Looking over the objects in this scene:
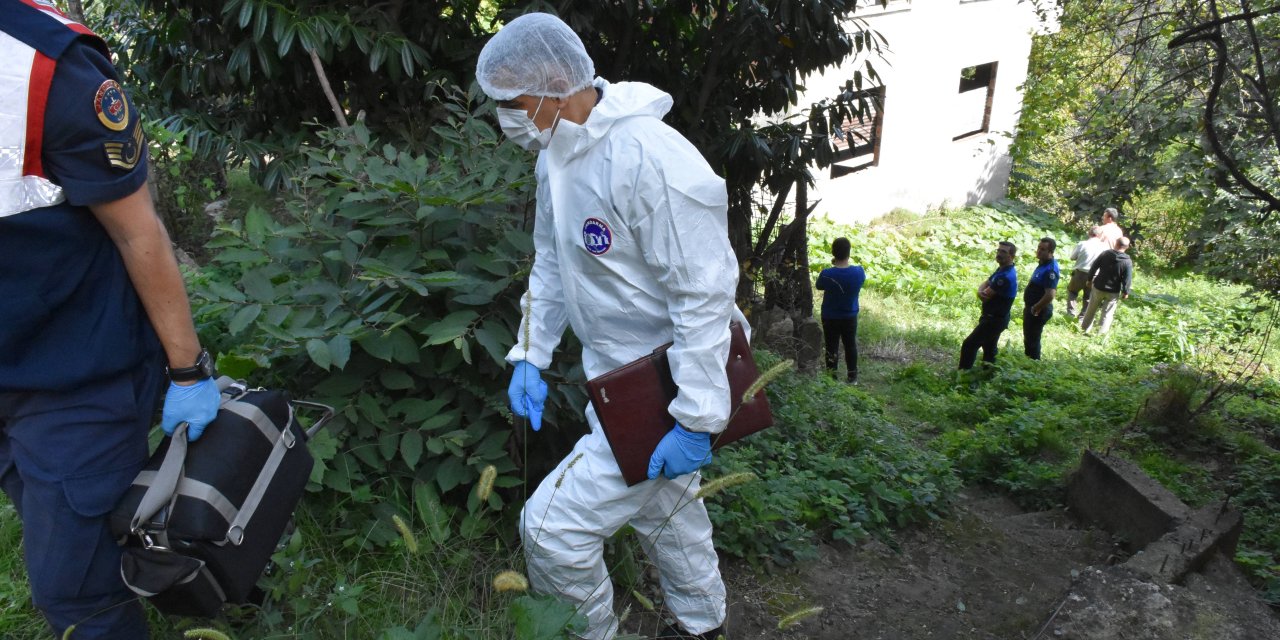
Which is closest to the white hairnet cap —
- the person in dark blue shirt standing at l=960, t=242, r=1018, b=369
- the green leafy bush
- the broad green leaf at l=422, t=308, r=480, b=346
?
the green leafy bush

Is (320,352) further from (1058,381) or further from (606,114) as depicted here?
(1058,381)

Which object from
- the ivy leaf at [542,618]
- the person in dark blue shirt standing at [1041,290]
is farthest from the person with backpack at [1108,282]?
the ivy leaf at [542,618]

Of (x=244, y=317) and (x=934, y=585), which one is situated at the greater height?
(x=244, y=317)

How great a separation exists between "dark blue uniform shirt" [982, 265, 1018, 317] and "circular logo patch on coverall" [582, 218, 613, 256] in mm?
6854

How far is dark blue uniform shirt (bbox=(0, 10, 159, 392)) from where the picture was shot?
1.72 m

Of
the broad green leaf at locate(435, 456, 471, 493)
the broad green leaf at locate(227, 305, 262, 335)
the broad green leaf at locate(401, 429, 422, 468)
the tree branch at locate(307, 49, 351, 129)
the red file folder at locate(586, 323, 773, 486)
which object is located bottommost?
the broad green leaf at locate(435, 456, 471, 493)

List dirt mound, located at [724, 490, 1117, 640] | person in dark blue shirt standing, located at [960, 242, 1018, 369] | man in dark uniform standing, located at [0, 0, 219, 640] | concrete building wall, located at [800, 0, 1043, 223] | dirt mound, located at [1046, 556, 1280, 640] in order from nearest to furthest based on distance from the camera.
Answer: man in dark uniform standing, located at [0, 0, 219, 640], dirt mound, located at [1046, 556, 1280, 640], dirt mound, located at [724, 490, 1117, 640], person in dark blue shirt standing, located at [960, 242, 1018, 369], concrete building wall, located at [800, 0, 1043, 223]

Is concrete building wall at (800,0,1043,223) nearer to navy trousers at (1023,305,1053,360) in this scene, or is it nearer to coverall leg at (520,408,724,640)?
navy trousers at (1023,305,1053,360)

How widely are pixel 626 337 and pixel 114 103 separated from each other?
4.32 ft

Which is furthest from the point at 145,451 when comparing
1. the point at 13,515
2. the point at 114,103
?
the point at 13,515

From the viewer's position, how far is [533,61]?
7.62 feet

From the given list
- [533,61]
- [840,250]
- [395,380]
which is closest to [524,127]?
[533,61]

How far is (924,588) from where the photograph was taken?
12.4ft

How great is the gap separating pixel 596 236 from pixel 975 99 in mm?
16112
